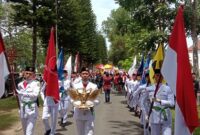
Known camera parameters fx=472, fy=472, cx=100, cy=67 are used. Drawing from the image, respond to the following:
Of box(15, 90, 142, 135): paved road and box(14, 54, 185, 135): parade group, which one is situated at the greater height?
box(14, 54, 185, 135): parade group

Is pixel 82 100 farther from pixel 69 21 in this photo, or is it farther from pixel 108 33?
pixel 108 33

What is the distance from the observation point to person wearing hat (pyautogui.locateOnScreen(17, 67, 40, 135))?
11.0 metres

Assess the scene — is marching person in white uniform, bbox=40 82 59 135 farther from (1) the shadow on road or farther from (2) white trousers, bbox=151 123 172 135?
(2) white trousers, bbox=151 123 172 135

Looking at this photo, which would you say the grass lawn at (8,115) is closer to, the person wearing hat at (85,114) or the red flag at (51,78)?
the red flag at (51,78)

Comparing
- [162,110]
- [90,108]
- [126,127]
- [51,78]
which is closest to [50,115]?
[51,78]

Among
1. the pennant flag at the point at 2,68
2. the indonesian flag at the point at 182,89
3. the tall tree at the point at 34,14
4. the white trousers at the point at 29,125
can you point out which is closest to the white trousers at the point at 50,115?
the white trousers at the point at 29,125

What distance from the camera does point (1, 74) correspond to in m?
9.08

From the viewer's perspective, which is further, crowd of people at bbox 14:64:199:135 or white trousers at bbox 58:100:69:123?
white trousers at bbox 58:100:69:123

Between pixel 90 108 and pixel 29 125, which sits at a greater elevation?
pixel 90 108

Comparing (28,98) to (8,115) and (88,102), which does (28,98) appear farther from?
(8,115)

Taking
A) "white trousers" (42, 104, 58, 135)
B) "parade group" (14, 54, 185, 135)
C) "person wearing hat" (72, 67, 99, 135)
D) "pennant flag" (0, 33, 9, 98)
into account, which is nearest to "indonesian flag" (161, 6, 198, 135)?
"parade group" (14, 54, 185, 135)

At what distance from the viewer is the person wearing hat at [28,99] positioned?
432 inches

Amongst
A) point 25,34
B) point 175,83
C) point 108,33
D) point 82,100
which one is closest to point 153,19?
point 82,100

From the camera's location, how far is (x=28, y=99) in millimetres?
11117
